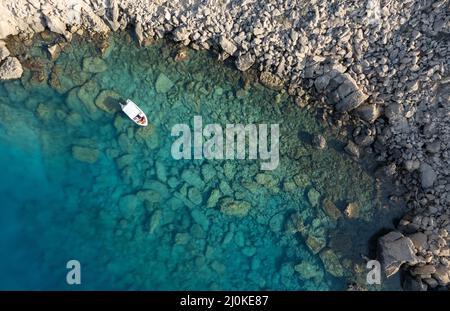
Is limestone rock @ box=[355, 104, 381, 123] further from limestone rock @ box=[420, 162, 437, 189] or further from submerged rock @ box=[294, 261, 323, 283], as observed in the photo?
submerged rock @ box=[294, 261, 323, 283]

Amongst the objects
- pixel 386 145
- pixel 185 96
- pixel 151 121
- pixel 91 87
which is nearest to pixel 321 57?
pixel 386 145

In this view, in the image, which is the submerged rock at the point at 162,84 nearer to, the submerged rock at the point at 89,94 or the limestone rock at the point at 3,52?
the submerged rock at the point at 89,94

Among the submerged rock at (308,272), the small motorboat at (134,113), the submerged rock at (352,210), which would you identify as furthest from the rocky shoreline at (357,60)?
the small motorboat at (134,113)

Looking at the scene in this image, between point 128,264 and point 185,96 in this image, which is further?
point 185,96

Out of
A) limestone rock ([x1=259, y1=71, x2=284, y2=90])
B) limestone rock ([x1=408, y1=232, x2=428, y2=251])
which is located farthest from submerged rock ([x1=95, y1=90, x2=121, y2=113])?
limestone rock ([x1=408, y1=232, x2=428, y2=251])

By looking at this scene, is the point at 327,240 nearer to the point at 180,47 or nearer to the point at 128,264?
the point at 128,264
